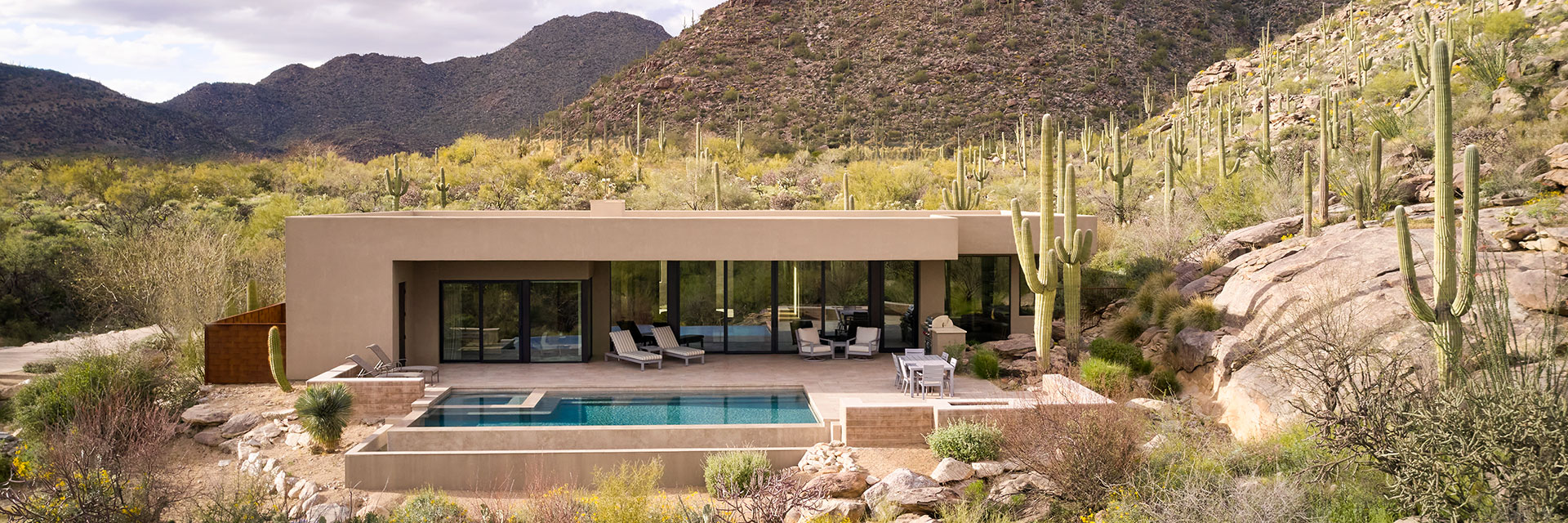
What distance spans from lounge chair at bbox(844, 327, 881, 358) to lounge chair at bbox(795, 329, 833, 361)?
378 millimetres

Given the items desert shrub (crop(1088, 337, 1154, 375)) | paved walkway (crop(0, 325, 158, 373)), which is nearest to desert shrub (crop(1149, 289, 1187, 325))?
desert shrub (crop(1088, 337, 1154, 375))

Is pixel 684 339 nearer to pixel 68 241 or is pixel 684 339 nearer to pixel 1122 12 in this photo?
pixel 68 241

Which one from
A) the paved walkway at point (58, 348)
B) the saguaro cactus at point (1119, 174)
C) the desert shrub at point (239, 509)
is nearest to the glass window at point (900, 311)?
the saguaro cactus at point (1119, 174)

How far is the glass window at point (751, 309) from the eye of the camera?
16047 mm

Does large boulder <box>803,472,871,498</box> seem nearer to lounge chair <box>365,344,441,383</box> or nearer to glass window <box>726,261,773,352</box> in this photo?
glass window <box>726,261,773,352</box>

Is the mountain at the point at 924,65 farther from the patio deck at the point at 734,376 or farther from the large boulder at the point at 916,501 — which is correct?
the large boulder at the point at 916,501

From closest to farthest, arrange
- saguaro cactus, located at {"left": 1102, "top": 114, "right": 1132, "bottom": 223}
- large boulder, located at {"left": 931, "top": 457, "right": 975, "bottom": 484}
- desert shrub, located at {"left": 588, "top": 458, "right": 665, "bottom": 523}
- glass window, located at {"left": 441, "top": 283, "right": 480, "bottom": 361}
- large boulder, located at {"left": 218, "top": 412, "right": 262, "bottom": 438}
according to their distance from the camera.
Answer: desert shrub, located at {"left": 588, "top": 458, "right": 665, "bottom": 523}, large boulder, located at {"left": 931, "top": 457, "right": 975, "bottom": 484}, large boulder, located at {"left": 218, "top": 412, "right": 262, "bottom": 438}, glass window, located at {"left": 441, "top": 283, "right": 480, "bottom": 361}, saguaro cactus, located at {"left": 1102, "top": 114, "right": 1132, "bottom": 223}

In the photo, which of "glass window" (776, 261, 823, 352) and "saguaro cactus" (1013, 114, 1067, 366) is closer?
"saguaro cactus" (1013, 114, 1067, 366)

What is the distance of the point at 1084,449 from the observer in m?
8.79

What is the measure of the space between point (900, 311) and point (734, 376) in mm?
3839

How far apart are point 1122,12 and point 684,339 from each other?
45297mm

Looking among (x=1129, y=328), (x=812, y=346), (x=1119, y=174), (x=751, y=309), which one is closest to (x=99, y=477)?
(x=751, y=309)

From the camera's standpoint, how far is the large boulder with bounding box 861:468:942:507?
9391mm

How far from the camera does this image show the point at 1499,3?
92.2ft
